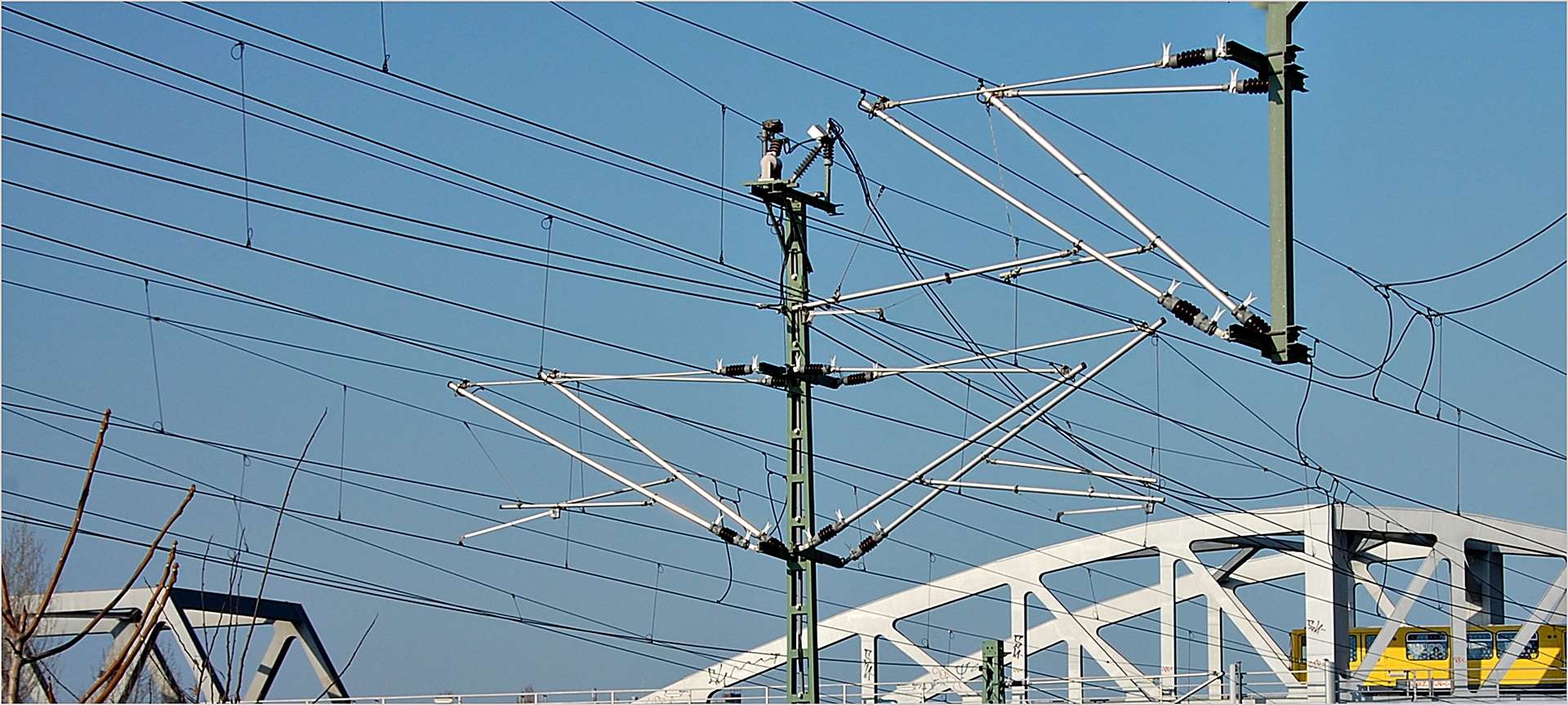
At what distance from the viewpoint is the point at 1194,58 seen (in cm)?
1630

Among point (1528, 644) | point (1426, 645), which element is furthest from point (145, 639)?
point (1426, 645)

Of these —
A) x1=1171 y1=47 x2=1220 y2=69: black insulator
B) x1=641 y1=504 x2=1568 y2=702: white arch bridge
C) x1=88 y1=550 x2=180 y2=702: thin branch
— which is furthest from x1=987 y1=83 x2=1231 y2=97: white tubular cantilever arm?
x1=641 y1=504 x2=1568 y2=702: white arch bridge

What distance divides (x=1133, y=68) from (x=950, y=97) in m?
3.60

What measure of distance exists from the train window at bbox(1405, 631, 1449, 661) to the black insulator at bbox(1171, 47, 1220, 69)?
182 feet

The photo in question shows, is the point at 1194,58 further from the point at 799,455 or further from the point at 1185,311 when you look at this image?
the point at 799,455

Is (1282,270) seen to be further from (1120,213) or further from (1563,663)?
(1563,663)

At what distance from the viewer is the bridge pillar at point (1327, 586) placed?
210ft

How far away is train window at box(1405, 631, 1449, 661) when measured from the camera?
222ft

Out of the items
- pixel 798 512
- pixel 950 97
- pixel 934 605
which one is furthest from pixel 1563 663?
pixel 950 97

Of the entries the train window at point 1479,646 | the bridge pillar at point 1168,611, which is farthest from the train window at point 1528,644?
the bridge pillar at point 1168,611

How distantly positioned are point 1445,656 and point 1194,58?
55.8 m

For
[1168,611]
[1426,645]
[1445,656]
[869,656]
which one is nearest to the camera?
[1445,656]

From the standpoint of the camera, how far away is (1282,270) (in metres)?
14.7

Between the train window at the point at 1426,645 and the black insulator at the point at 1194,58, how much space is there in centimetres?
5559
